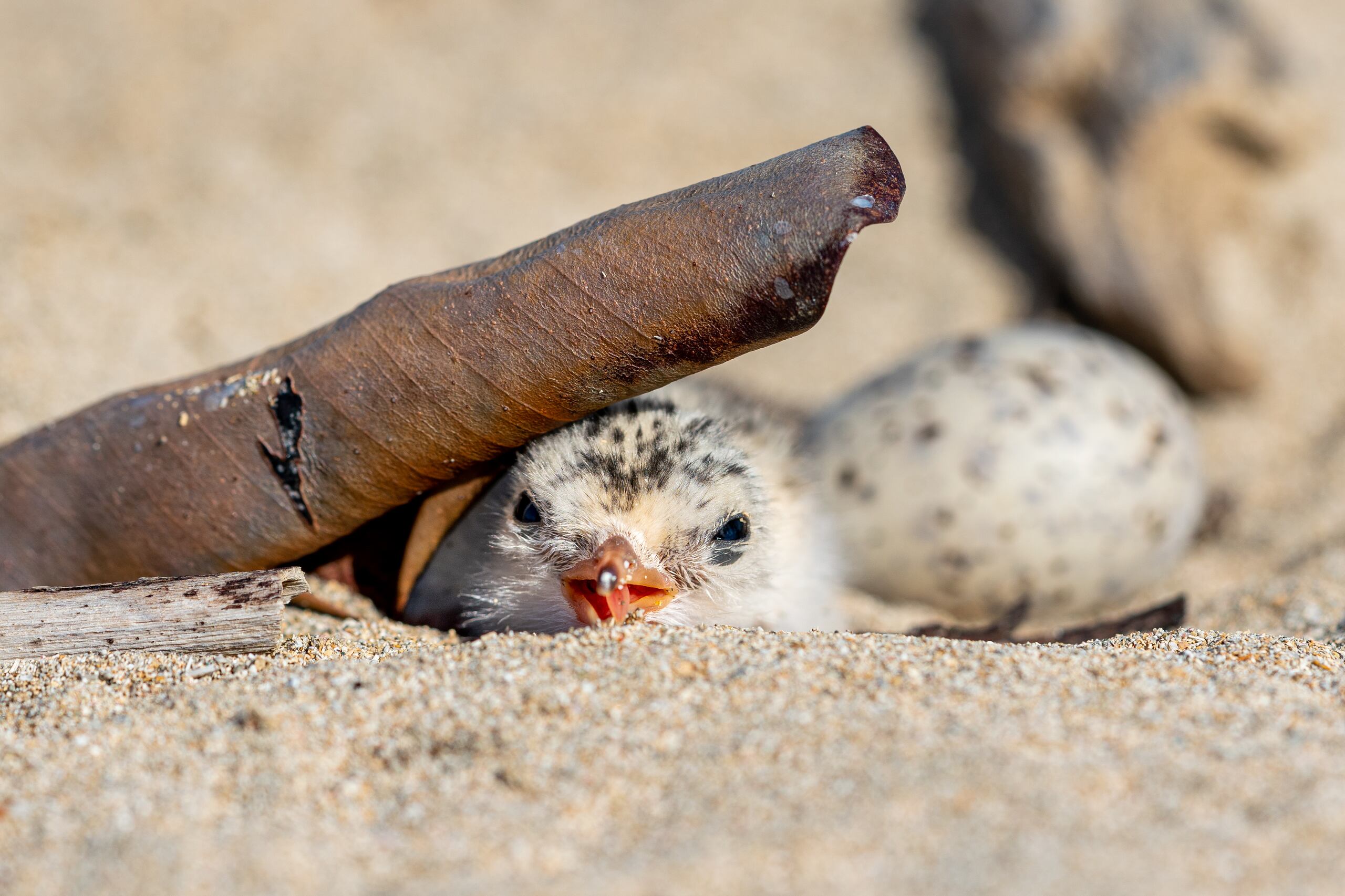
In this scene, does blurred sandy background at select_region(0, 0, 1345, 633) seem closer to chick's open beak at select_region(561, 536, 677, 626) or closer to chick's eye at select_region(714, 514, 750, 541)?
chick's eye at select_region(714, 514, 750, 541)

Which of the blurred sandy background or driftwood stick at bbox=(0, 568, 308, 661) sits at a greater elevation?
the blurred sandy background

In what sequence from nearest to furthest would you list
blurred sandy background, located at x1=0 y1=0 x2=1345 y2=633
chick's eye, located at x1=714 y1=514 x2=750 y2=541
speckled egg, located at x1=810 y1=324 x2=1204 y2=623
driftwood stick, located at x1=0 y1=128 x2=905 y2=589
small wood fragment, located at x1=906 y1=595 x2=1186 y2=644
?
driftwood stick, located at x1=0 y1=128 x2=905 y2=589, chick's eye, located at x1=714 y1=514 x2=750 y2=541, small wood fragment, located at x1=906 y1=595 x2=1186 y2=644, speckled egg, located at x1=810 y1=324 x2=1204 y2=623, blurred sandy background, located at x1=0 y1=0 x2=1345 y2=633

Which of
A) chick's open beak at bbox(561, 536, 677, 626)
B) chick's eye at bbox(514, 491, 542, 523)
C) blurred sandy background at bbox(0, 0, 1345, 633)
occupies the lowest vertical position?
chick's open beak at bbox(561, 536, 677, 626)

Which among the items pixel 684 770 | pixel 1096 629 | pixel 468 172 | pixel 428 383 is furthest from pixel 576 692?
pixel 468 172

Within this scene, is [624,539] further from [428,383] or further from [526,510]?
[428,383]

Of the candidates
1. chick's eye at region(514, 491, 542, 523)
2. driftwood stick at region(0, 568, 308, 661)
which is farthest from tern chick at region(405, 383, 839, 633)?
driftwood stick at region(0, 568, 308, 661)

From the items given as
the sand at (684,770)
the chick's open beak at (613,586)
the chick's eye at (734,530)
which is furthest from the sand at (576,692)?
the chick's eye at (734,530)

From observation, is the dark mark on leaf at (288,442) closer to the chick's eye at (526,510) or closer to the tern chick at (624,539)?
the tern chick at (624,539)
